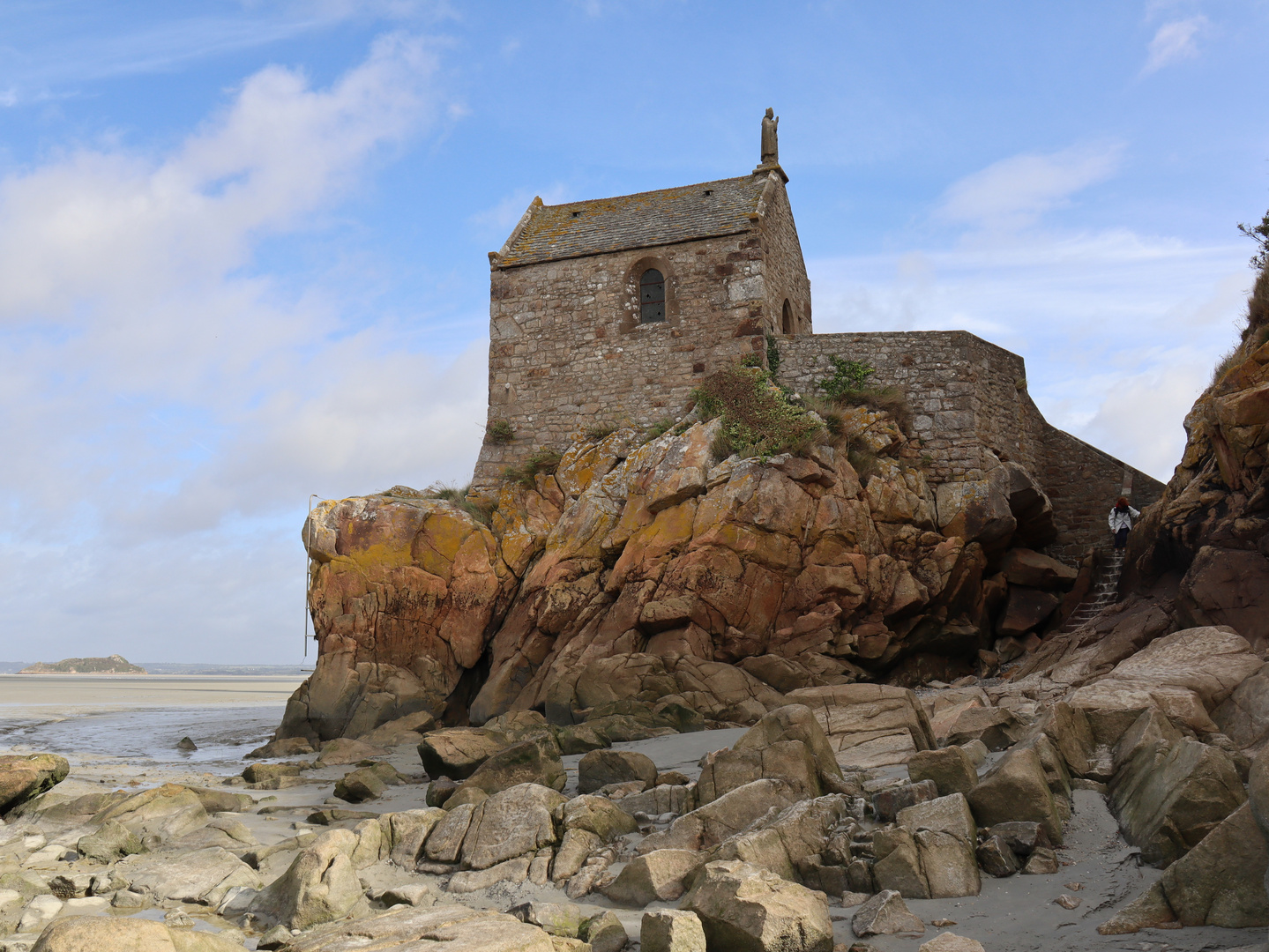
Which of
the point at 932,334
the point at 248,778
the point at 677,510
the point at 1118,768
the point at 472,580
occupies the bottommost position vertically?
the point at 248,778

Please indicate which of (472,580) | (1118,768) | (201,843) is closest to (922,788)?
(1118,768)

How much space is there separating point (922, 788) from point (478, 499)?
1430 cm

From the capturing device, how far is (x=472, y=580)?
721 inches

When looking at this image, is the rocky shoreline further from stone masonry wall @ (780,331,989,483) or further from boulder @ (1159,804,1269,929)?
stone masonry wall @ (780,331,989,483)

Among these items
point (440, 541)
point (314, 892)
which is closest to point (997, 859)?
point (314, 892)

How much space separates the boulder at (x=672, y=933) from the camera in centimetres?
526

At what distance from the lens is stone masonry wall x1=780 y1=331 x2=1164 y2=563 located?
709 inches

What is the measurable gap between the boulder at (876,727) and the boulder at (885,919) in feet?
10.4

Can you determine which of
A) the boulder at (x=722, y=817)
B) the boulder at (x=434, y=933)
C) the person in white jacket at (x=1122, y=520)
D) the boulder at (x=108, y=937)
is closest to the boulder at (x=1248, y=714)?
the boulder at (x=722, y=817)

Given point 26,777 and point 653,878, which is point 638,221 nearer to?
point 26,777

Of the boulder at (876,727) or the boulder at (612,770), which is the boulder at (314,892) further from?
the boulder at (876,727)

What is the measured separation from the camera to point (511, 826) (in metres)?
7.77

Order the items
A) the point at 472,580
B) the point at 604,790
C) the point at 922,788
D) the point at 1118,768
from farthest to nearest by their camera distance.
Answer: the point at 472,580
the point at 604,790
the point at 1118,768
the point at 922,788

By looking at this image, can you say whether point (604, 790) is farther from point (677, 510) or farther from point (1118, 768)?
point (677, 510)
